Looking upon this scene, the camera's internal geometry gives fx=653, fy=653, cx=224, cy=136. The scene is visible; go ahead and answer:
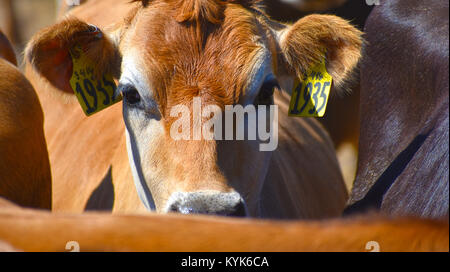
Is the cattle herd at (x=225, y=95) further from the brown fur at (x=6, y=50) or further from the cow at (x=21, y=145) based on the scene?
the brown fur at (x=6, y=50)

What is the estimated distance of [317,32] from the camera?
2.79 meters

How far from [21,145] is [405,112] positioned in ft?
5.55

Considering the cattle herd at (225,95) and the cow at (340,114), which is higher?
the cattle herd at (225,95)

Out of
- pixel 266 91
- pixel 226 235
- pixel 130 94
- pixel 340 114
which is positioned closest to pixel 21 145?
pixel 130 94

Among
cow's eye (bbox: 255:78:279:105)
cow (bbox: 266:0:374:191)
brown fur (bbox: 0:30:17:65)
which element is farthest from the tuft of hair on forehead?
cow (bbox: 266:0:374:191)

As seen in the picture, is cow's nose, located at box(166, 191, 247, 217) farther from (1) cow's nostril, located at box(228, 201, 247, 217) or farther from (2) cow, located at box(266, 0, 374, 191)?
(2) cow, located at box(266, 0, 374, 191)

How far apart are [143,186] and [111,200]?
638 mm

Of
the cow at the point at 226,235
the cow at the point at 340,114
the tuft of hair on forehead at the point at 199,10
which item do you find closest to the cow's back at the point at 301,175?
the tuft of hair on forehead at the point at 199,10

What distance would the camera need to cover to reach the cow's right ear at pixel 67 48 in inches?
107

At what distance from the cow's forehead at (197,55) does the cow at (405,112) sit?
666mm

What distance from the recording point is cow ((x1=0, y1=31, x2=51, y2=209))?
9.14ft

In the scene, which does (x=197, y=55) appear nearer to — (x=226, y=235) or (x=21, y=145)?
(x=21, y=145)

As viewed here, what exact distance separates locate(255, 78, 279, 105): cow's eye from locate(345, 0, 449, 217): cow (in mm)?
573
